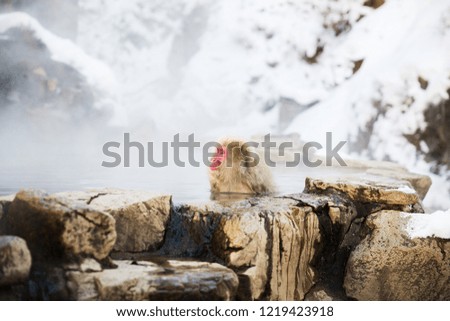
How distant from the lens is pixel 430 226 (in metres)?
1.87

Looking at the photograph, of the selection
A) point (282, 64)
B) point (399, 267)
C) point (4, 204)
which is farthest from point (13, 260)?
point (282, 64)

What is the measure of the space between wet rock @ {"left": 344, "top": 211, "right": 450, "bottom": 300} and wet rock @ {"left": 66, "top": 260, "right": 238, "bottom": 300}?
2.01 ft

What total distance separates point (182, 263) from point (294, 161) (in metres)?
3.30

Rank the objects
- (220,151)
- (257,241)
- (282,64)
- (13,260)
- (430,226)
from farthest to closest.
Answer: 1. (282,64)
2. (220,151)
3. (430,226)
4. (257,241)
5. (13,260)

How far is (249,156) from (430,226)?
829 millimetres

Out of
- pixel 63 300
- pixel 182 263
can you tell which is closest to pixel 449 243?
pixel 182 263

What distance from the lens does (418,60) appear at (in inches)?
199

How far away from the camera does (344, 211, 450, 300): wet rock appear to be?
73.7 inches

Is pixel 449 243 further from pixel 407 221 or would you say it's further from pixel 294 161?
pixel 294 161

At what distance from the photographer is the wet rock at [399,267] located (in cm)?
187

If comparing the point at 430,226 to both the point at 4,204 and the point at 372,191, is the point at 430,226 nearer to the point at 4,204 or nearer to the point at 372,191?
the point at 372,191

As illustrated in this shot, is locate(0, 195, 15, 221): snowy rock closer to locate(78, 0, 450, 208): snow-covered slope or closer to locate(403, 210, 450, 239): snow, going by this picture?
locate(403, 210, 450, 239): snow

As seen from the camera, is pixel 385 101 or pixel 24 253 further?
pixel 385 101
